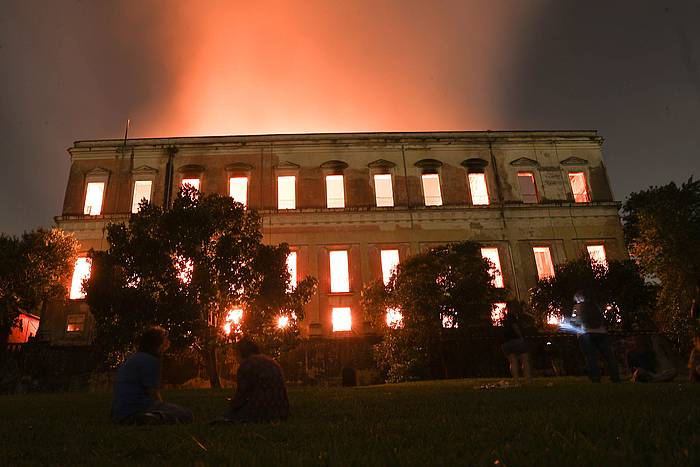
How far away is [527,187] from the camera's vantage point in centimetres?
3247

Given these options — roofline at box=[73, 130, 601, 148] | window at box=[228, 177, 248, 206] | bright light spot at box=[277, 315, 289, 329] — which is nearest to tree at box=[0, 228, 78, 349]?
roofline at box=[73, 130, 601, 148]

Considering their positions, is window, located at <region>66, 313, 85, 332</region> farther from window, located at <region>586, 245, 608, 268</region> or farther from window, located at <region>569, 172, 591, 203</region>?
window, located at <region>569, 172, 591, 203</region>

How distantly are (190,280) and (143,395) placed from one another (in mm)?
12266

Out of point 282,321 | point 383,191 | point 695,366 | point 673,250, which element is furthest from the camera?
point 383,191

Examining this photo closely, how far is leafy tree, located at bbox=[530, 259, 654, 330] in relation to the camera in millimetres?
23781

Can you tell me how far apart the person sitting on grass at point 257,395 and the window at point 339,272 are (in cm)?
2228

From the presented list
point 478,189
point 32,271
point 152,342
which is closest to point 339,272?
point 478,189

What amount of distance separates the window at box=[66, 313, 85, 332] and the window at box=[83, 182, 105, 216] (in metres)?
6.45

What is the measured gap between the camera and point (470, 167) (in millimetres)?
31984

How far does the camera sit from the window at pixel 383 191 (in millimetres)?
30891

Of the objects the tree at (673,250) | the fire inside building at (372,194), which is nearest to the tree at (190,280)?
the fire inside building at (372,194)

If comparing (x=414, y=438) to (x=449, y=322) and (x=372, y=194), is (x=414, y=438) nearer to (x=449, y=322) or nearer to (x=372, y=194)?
(x=449, y=322)

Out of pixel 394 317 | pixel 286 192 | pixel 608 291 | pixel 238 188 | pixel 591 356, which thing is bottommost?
pixel 591 356

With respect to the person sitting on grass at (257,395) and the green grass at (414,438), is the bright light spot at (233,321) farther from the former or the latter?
the person sitting on grass at (257,395)
